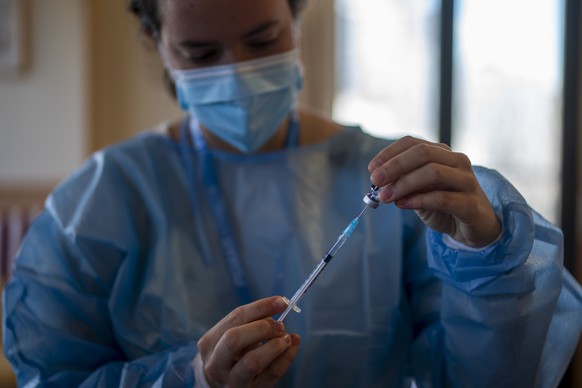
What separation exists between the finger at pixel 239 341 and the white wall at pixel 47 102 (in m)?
2.74

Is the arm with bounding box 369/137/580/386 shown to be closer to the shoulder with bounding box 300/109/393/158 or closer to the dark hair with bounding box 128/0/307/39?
the shoulder with bounding box 300/109/393/158

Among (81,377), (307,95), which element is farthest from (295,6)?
(307,95)

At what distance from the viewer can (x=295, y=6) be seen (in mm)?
1211

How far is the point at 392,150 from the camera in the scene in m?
0.81

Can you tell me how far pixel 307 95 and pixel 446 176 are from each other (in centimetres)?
251

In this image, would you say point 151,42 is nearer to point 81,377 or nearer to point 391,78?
point 81,377

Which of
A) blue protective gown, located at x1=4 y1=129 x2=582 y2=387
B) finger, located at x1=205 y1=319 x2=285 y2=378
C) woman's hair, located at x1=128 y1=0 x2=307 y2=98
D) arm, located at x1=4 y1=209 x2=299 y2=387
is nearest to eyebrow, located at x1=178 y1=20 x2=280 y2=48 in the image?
woman's hair, located at x1=128 y1=0 x2=307 y2=98

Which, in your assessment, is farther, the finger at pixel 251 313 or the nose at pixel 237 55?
the nose at pixel 237 55

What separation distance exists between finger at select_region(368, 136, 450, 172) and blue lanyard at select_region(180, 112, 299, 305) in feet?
1.27

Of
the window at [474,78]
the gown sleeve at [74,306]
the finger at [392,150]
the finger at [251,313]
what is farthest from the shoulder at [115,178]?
the window at [474,78]

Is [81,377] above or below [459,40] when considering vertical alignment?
below

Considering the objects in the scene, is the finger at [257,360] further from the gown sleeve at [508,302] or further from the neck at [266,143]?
the neck at [266,143]

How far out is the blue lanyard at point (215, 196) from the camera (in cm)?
111

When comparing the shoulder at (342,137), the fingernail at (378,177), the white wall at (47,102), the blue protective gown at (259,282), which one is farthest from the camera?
the white wall at (47,102)
